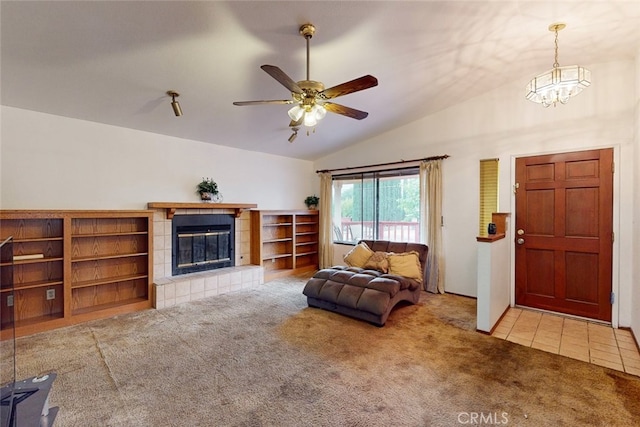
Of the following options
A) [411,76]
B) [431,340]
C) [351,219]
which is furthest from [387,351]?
[351,219]

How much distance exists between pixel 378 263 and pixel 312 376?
2220 millimetres

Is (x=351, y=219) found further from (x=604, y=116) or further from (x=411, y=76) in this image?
(x=604, y=116)

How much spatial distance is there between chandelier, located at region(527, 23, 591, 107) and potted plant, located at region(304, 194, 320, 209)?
4297 mm

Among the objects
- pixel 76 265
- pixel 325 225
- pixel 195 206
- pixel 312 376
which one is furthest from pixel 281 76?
pixel 325 225

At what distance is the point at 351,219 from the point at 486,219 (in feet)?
8.34

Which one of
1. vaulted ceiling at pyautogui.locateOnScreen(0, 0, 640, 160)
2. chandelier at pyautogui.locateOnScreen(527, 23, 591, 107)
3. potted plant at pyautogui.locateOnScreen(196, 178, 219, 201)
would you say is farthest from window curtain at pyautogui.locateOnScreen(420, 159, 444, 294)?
potted plant at pyautogui.locateOnScreen(196, 178, 219, 201)

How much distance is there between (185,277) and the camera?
439 cm

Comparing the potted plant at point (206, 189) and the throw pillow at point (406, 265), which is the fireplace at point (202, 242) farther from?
the throw pillow at point (406, 265)

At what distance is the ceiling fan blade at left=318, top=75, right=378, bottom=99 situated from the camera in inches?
83.8

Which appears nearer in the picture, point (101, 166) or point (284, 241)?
point (101, 166)

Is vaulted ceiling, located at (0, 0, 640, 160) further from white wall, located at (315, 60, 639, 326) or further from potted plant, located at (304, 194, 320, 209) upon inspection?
potted plant, located at (304, 194, 320, 209)

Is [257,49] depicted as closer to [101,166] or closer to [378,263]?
[101,166]

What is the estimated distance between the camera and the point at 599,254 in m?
3.47

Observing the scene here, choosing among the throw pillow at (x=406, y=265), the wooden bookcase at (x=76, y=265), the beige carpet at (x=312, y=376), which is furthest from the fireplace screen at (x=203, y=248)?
the throw pillow at (x=406, y=265)
